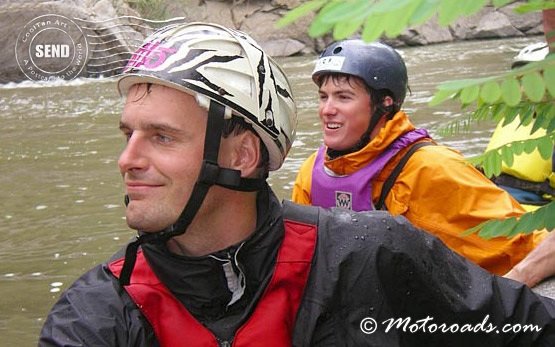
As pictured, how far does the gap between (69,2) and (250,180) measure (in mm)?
18639

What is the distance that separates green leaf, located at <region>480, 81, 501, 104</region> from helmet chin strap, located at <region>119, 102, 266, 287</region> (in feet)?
4.33

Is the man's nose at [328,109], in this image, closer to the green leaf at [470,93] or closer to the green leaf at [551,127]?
the green leaf at [551,127]

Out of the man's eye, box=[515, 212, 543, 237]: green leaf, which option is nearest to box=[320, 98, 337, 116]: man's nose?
the man's eye

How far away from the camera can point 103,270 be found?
7.34 ft

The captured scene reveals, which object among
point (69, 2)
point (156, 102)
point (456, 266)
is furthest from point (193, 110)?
point (69, 2)

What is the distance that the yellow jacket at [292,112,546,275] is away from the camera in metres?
3.75

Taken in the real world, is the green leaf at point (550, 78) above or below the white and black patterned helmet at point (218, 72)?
above

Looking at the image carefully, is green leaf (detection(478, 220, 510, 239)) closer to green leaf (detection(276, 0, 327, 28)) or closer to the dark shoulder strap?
green leaf (detection(276, 0, 327, 28))

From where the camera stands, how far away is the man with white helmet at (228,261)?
2.15 metres

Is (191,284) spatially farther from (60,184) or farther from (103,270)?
(60,184)

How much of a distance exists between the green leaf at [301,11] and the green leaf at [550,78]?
0.83 ft

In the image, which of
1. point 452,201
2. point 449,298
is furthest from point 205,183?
point 452,201

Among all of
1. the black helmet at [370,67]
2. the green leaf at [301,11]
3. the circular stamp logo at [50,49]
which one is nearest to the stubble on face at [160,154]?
the green leaf at [301,11]

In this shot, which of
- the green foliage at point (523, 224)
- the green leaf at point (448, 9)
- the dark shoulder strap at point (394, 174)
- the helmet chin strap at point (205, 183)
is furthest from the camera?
the dark shoulder strap at point (394, 174)
